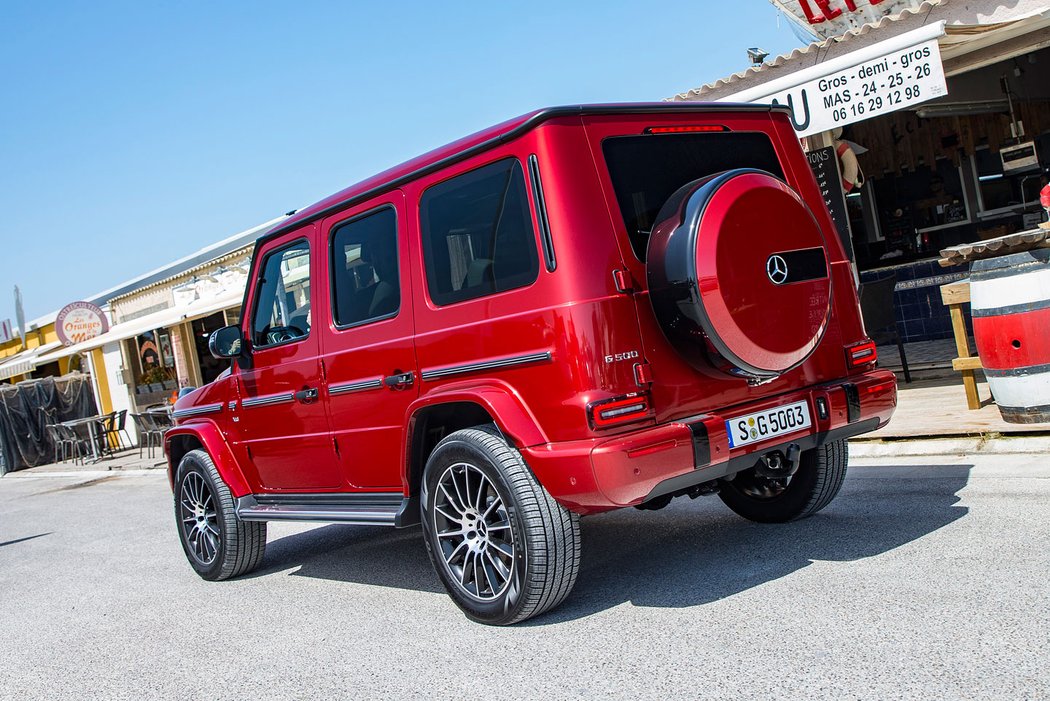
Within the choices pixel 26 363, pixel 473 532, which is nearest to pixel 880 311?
pixel 473 532

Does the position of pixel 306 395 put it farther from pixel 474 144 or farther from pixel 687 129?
pixel 687 129

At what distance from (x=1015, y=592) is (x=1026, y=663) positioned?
699 mm

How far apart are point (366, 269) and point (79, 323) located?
21.9m

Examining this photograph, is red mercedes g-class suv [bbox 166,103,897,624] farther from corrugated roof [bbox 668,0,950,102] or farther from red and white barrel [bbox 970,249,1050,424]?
corrugated roof [bbox 668,0,950,102]

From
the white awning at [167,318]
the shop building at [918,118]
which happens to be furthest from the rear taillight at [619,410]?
the white awning at [167,318]

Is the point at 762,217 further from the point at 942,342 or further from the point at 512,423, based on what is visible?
the point at 942,342

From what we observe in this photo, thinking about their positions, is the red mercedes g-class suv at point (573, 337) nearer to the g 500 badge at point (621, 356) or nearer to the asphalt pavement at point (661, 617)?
the g 500 badge at point (621, 356)

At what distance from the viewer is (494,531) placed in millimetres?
4121

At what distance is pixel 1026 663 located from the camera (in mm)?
2895

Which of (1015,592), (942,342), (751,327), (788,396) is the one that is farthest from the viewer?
(942,342)

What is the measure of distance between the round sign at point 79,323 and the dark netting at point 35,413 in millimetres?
1008

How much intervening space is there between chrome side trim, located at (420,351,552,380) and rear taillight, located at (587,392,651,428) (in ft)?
0.96

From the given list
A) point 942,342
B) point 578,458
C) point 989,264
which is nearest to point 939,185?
point 942,342

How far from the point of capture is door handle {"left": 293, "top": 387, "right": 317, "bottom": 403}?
5152mm
